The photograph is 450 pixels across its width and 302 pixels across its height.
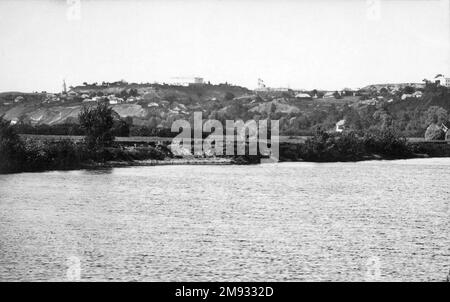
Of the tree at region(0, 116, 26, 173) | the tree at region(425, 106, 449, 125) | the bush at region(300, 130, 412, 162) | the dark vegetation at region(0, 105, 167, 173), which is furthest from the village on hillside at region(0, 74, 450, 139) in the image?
the tree at region(0, 116, 26, 173)

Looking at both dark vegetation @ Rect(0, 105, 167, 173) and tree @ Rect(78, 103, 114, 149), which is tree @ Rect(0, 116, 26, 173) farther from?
tree @ Rect(78, 103, 114, 149)

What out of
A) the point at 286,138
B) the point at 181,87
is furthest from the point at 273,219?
the point at 181,87

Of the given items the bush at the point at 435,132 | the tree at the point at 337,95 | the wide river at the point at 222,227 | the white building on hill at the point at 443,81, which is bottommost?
the wide river at the point at 222,227

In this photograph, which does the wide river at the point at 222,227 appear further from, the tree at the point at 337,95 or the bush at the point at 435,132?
the tree at the point at 337,95

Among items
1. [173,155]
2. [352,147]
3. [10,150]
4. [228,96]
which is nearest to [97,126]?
[173,155]

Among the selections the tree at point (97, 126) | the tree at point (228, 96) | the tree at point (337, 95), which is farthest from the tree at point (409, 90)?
the tree at point (97, 126)
